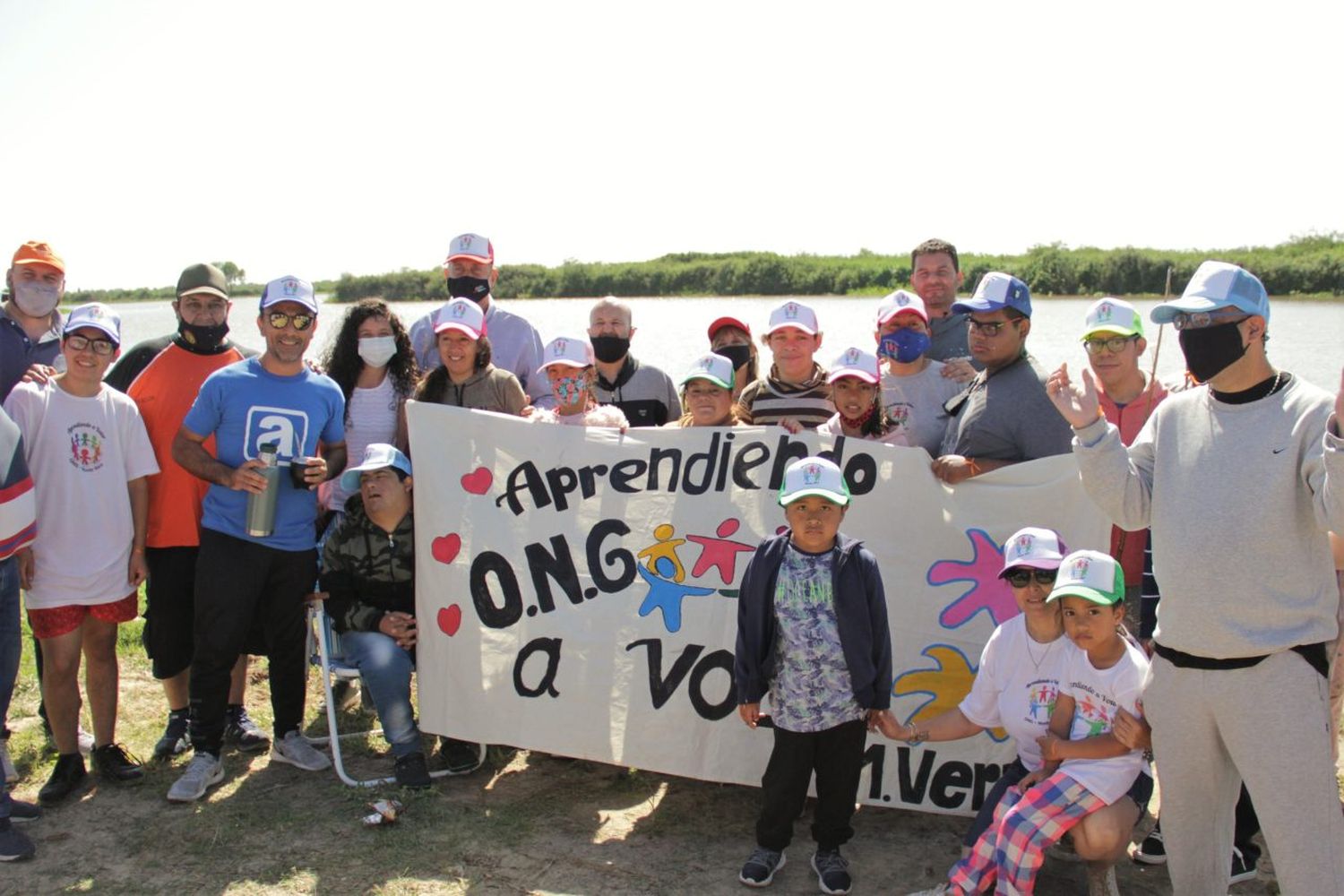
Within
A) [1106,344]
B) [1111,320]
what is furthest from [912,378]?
[1111,320]

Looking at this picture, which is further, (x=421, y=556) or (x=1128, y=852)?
(x=421, y=556)

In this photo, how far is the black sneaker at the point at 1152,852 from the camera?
15.2 ft

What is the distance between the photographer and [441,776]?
18.3 feet

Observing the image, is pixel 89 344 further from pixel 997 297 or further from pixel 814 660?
pixel 997 297

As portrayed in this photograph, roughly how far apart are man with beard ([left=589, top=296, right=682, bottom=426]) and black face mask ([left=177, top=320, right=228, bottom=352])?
2004mm

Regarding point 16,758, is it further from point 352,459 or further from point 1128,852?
point 1128,852

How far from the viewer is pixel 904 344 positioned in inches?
222

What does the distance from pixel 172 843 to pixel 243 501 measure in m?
1.54

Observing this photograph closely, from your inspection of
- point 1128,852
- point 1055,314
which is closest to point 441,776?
point 1128,852

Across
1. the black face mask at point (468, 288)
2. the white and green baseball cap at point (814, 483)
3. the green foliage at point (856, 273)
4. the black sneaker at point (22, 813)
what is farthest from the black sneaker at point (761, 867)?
the green foliage at point (856, 273)

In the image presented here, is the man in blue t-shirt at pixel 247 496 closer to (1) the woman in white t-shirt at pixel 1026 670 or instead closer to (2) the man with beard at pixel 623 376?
(2) the man with beard at pixel 623 376

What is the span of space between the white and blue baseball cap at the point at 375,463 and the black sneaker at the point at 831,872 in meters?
2.65

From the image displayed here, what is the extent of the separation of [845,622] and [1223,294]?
1.79 metres

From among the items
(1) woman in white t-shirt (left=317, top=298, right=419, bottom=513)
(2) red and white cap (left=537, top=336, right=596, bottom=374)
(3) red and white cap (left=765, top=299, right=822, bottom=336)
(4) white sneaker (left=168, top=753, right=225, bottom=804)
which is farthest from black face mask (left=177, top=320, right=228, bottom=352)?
(3) red and white cap (left=765, top=299, right=822, bottom=336)
